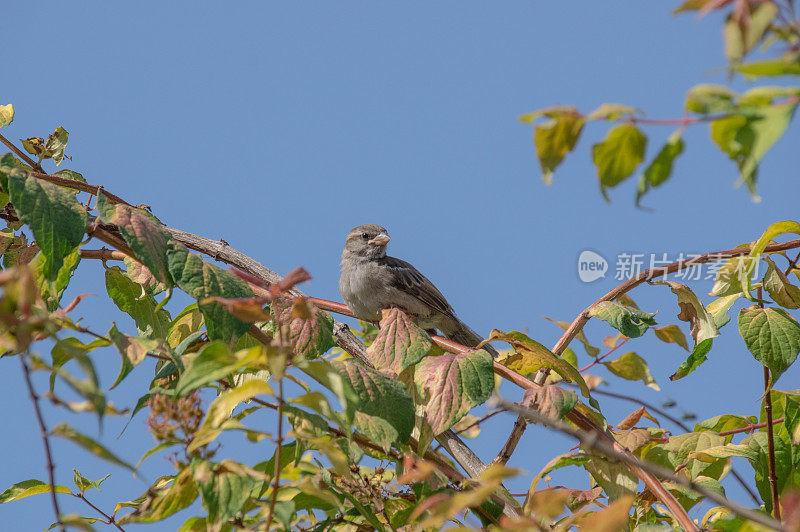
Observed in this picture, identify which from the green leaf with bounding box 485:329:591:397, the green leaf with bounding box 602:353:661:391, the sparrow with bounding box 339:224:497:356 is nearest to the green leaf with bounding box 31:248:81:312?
the green leaf with bounding box 485:329:591:397

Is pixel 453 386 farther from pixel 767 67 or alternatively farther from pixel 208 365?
pixel 767 67

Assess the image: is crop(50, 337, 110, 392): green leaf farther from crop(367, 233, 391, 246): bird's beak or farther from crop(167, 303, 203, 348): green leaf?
crop(367, 233, 391, 246): bird's beak

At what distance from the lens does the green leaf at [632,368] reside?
342cm

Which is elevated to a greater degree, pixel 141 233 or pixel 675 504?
pixel 141 233

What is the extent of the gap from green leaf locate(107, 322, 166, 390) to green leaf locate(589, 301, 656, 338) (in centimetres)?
144

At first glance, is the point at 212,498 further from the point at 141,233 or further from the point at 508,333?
the point at 508,333

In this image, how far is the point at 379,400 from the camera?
1.94m

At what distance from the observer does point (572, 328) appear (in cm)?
282

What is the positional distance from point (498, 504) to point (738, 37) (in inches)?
57.3

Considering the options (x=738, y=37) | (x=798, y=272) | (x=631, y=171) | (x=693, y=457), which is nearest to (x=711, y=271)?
(x=798, y=272)

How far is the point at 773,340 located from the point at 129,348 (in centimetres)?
184

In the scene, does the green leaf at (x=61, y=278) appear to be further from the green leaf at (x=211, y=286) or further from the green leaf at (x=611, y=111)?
the green leaf at (x=611, y=111)

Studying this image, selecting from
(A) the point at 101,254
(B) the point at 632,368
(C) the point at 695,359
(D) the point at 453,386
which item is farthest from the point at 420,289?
(D) the point at 453,386

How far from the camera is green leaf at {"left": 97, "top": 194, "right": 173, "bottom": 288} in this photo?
202cm
